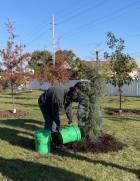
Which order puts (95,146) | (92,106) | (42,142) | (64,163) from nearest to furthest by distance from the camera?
(64,163), (42,142), (95,146), (92,106)

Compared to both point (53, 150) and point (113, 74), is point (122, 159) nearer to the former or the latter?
point (53, 150)

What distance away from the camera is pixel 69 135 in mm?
9477

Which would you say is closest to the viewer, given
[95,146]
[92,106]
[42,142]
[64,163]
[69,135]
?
[64,163]

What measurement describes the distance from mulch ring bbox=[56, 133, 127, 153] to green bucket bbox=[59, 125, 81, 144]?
18cm

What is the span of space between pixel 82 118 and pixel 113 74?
9.46m

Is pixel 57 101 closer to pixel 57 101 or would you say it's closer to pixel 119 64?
pixel 57 101

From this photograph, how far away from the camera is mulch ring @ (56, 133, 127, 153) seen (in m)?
9.41

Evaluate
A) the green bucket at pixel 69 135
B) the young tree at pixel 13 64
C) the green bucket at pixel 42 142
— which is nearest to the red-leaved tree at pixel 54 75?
the young tree at pixel 13 64

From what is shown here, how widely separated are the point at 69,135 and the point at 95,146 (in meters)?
0.68

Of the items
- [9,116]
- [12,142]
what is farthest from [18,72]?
[12,142]

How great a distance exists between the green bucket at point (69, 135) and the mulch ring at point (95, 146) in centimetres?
18

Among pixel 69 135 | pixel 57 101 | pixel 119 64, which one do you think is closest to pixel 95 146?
pixel 69 135

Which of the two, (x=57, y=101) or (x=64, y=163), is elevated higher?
(x=57, y=101)

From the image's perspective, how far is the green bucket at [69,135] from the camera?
30.9 ft
